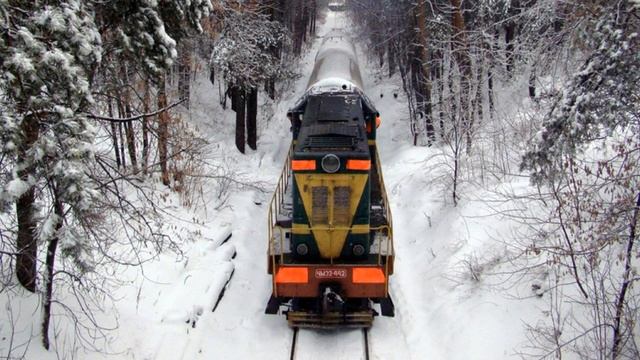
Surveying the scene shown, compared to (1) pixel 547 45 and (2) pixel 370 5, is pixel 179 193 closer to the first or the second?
(1) pixel 547 45

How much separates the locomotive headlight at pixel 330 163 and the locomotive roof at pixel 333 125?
0.81 ft

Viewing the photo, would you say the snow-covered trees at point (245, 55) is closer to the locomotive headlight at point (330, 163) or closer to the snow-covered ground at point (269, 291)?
the snow-covered ground at point (269, 291)

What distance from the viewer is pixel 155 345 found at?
800 centimetres

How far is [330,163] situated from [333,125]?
1.09 metres

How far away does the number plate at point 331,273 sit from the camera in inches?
350

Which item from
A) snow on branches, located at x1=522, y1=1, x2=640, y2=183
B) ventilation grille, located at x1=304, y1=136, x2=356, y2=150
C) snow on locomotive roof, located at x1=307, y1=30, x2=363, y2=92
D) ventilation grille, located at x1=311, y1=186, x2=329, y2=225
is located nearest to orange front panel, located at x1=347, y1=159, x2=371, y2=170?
ventilation grille, located at x1=304, y1=136, x2=356, y2=150

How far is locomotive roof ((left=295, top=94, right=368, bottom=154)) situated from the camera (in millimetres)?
8953

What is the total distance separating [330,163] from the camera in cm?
868

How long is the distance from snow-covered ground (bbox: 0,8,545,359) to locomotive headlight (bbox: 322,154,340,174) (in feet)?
8.28

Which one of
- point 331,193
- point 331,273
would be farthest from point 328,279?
point 331,193

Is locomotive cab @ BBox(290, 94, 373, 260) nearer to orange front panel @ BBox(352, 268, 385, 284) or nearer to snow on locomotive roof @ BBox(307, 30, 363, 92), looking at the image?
orange front panel @ BBox(352, 268, 385, 284)

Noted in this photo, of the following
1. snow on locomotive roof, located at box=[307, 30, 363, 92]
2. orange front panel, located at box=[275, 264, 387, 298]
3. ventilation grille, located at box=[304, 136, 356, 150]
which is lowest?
orange front panel, located at box=[275, 264, 387, 298]

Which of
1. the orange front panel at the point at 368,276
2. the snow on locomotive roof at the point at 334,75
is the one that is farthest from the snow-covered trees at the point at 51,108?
the snow on locomotive roof at the point at 334,75

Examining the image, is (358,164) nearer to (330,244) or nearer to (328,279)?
(330,244)
